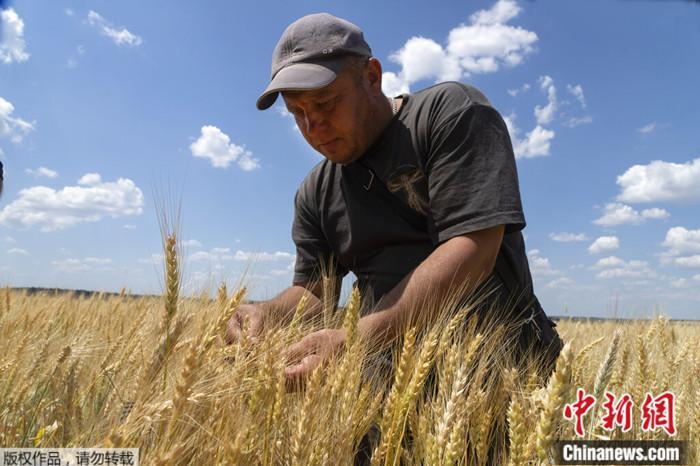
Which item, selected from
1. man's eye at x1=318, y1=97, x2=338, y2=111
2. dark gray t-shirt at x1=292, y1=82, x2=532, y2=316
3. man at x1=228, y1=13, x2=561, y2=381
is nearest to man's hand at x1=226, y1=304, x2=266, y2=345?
man at x1=228, y1=13, x2=561, y2=381

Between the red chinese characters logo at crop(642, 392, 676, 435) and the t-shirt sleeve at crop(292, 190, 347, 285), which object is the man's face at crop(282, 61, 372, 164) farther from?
the red chinese characters logo at crop(642, 392, 676, 435)

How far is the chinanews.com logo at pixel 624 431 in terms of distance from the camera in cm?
114

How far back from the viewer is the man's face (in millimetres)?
1910

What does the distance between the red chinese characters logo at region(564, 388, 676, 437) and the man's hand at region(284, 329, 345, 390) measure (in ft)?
2.05

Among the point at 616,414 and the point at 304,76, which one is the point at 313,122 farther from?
the point at 616,414

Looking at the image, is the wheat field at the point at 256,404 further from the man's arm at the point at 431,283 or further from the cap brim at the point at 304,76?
the cap brim at the point at 304,76

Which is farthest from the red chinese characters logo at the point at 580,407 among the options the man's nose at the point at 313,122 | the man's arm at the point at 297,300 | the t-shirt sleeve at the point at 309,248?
the t-shirt sleeve at the point at 309,248

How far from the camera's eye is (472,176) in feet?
5.59

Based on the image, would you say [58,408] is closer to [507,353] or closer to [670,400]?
[507,353]

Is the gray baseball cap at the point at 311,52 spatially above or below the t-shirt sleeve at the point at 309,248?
above

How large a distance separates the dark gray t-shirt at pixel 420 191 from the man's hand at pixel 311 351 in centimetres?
52

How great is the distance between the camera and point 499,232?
1680mm

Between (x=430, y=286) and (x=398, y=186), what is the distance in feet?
1.79

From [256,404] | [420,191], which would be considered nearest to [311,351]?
[256,404]
